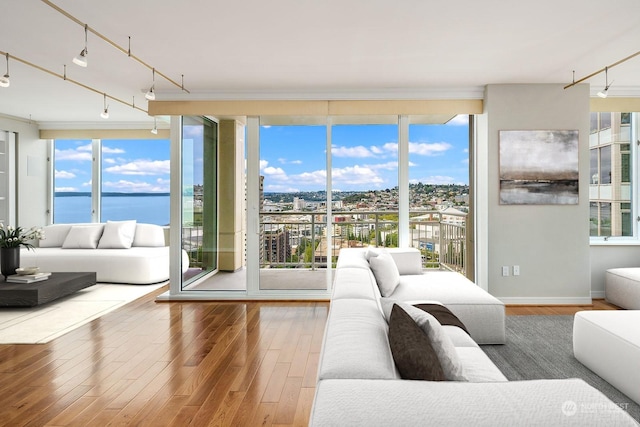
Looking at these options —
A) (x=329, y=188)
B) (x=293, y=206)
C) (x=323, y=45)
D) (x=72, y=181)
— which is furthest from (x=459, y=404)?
(x=72, y=181)

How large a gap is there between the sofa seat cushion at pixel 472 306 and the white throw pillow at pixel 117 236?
477 cm

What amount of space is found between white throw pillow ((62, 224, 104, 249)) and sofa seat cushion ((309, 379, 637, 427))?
21.5 feet

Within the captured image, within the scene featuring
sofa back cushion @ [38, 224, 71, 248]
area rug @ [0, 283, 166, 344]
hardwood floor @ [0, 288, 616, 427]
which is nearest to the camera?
hardwood floor @ [0, 288, 616, 427]

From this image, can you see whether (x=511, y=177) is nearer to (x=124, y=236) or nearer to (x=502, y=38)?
(x=502, y=38)

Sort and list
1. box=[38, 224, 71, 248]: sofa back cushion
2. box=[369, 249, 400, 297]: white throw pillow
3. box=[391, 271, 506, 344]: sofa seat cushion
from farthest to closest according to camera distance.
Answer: box=[38, 224, 71, 248]: sofa back cushion, box=[369, 249, 400, 297]: white throw pillow, box=[391, 271, 506, 344]: sofa seat cushion

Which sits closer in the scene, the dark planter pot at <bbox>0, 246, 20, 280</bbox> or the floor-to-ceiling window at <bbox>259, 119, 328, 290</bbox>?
the dark planter pot at <bbox>0, 246, 20, 280</bbox>

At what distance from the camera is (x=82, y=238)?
21.8 ft

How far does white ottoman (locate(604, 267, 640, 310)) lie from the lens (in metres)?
4.43

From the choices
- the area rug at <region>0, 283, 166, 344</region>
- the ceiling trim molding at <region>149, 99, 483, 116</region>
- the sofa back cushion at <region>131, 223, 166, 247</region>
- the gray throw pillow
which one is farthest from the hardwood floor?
the sofa back cushion at <region>131, 223, 166, 247</region>

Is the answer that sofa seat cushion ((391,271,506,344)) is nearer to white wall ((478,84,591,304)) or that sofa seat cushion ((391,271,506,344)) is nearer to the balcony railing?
white wall ((478,84,591,304))

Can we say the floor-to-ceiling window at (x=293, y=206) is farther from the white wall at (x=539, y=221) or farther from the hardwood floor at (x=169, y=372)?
the white wall at (x=539, y=221)

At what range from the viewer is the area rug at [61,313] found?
12.4 ft

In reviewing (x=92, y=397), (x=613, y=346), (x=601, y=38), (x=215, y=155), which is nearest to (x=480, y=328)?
(x=613, y=346)

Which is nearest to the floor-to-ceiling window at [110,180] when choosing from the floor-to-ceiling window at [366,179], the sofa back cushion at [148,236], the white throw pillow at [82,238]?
the white throw pillow at [82,238]
